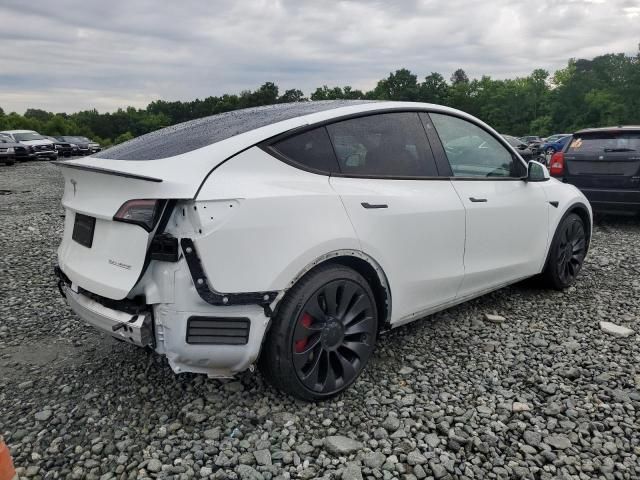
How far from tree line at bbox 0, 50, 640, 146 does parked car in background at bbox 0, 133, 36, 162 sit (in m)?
38.5

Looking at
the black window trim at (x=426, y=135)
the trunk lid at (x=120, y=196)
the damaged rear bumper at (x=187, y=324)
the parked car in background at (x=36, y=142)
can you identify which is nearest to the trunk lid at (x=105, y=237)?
the trunk lid at (x=120, y=196)

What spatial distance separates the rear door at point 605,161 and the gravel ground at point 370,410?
387 centimetres

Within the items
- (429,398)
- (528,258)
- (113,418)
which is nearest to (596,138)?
(528,258)

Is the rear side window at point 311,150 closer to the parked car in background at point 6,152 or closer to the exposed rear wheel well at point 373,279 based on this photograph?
the exposed rear wheel well at point 373,279

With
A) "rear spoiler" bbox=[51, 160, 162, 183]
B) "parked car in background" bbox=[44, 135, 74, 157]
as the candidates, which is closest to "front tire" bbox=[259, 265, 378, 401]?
"rear spoiler" bbox=[51, 160, 162, 183]

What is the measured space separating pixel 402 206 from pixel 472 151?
3.54 feet

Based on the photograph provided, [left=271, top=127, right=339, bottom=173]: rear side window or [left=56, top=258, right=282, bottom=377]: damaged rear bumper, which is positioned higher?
[left=271, top=127, right=339, bottom=173]: rear side window

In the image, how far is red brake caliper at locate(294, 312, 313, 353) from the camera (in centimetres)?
266

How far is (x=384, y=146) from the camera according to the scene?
3203 mm

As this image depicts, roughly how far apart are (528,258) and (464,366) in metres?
1.34

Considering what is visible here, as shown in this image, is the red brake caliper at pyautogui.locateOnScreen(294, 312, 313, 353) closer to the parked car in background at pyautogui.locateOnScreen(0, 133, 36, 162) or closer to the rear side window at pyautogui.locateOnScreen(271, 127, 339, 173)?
the rear side window at pyautogui.locateOnScreen(271, 127, 339, 173)

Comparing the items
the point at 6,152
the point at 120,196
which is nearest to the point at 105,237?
the point at 120,196

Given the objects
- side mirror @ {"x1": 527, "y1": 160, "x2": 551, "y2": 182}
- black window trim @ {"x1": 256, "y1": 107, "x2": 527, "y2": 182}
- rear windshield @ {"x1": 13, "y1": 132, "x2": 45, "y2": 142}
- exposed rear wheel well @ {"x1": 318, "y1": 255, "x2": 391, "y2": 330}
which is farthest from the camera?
rear windshield @ {"x1": 13, "y1": 132, "x2": 45, "y2": 142}

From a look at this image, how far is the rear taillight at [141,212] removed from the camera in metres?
2.39
